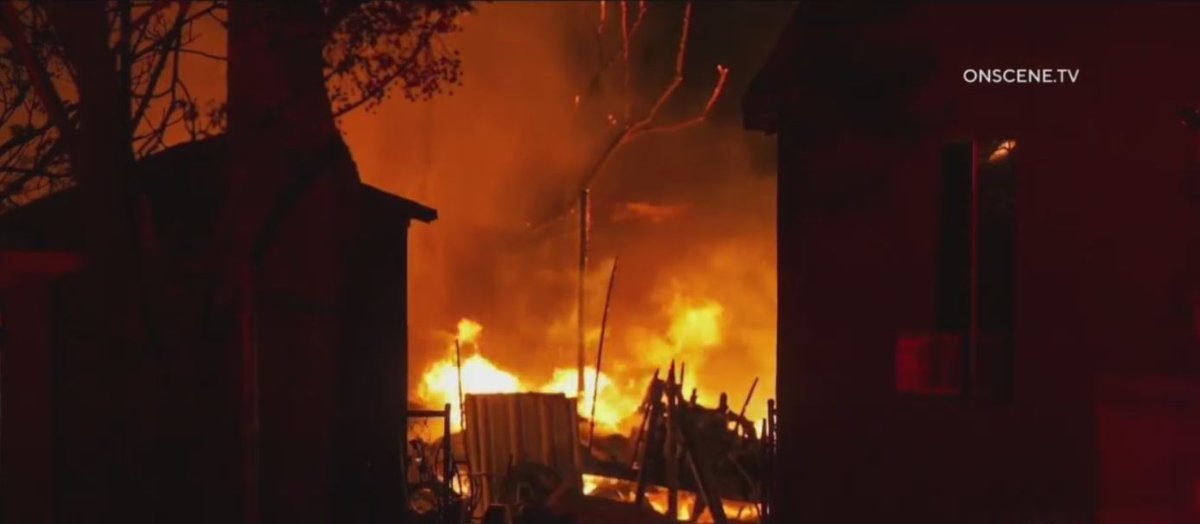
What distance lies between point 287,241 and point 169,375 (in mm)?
2127

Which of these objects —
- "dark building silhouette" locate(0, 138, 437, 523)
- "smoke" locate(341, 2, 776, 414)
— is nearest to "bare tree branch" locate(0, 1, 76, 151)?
"dark building silhouette" locate(0, 138, 437, 523)

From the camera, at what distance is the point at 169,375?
898cm

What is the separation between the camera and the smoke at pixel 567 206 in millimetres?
29453

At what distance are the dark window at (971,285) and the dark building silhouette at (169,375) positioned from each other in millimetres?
5329

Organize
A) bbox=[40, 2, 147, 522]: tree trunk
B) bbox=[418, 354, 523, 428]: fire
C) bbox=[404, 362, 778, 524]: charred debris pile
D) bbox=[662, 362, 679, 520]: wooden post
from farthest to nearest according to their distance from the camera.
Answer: bbox=[418, 354, 523, 428]: fire → bbox=[662, 362, 679, 520]: wooden post → bbox=[404, 362, 778, 524]: charred debris pile → bbox=[40, 2, 147, 522]: tree trunk

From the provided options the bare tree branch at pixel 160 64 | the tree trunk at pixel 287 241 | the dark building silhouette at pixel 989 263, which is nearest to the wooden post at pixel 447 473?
the tree trunk at pixel 287 241

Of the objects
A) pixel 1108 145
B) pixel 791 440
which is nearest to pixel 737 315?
pixel 791 440

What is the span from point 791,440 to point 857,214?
2278 millimetres

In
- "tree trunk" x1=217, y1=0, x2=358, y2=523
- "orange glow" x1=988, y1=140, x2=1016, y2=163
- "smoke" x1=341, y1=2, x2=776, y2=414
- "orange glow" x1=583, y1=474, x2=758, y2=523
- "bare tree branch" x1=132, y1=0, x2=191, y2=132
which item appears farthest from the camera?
"smoke" x1=341, y1=2, x2=776, y2=414

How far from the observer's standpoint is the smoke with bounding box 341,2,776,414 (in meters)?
29.5

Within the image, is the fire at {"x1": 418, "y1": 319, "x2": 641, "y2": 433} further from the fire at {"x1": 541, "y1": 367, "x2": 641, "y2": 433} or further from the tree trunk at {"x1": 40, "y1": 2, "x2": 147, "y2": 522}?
the tree trunk at {"x1": 40, "y1": 2, "x2": 147, "y2": 522}

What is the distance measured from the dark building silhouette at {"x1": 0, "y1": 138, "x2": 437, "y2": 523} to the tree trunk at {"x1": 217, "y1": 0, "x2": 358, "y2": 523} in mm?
60

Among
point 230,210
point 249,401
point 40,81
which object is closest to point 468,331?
point 249,401

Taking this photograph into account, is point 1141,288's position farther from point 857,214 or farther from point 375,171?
point 375,171
